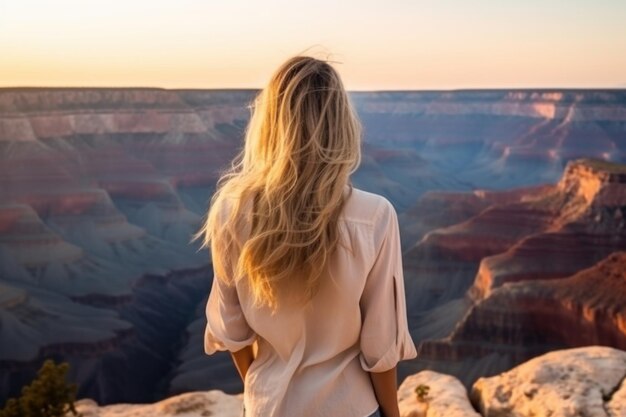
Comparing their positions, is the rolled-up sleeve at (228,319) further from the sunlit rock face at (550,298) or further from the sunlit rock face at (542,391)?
the sunlit rock face at (550,298)

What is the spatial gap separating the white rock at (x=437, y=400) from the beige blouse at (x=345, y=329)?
148 inches

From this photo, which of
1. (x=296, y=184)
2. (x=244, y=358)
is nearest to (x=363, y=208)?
(x=296, y=184)

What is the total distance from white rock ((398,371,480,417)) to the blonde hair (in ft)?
13.6

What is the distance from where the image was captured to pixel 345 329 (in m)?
2.92

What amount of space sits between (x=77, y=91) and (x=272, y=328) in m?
62.8

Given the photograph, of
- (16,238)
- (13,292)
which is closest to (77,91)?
(16,238)

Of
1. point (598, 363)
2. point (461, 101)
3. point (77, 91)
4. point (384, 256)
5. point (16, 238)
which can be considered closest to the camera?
point (384, 256)

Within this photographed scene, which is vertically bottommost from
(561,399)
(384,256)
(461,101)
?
(461,101)

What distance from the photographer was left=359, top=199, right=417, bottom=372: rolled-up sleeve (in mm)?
2838

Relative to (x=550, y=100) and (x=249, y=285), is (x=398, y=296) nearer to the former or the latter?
(x=249, y=285)

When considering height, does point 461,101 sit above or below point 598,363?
below

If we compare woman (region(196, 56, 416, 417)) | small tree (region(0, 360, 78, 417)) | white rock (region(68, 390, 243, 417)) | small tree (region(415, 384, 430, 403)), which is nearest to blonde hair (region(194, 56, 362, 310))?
woman (region(196, 56, 416, 417))

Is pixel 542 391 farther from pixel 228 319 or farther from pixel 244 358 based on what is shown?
pixel 228 319

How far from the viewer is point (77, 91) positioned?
62.2 meters
